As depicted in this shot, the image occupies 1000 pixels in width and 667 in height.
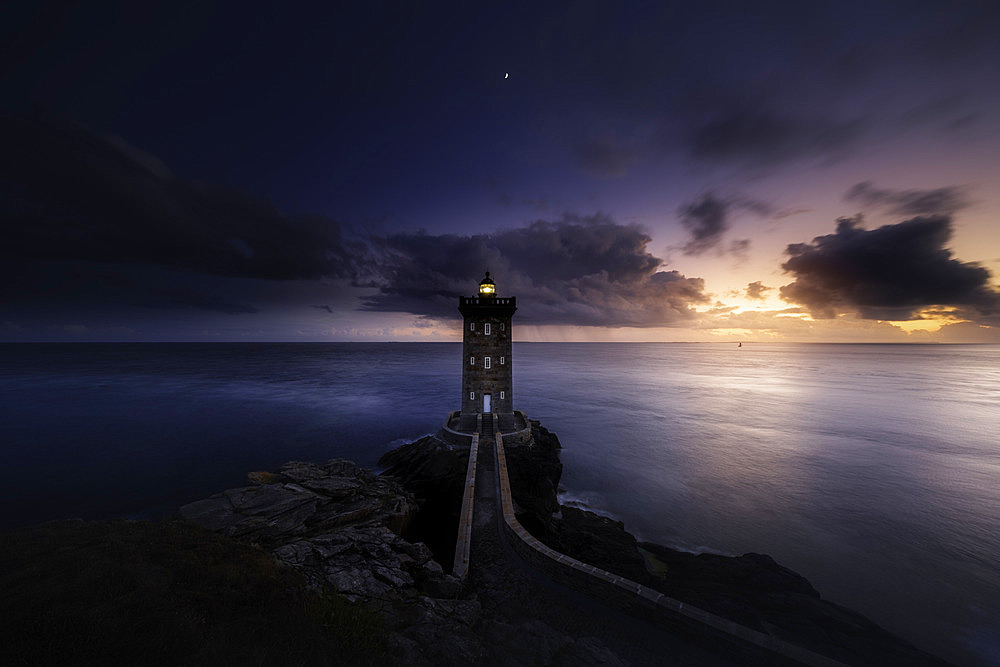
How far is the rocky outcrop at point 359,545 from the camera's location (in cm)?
836

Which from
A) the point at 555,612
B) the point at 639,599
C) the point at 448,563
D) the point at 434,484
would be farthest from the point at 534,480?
the point at 639,599

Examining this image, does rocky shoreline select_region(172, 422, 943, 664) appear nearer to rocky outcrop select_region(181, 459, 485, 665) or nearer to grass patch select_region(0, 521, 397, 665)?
rocky outcrop select_region(181, 459, 485, 665)

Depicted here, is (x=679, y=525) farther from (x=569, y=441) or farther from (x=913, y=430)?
(x=913, y=430)

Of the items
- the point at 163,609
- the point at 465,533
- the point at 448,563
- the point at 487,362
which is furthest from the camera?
the point at 487,362

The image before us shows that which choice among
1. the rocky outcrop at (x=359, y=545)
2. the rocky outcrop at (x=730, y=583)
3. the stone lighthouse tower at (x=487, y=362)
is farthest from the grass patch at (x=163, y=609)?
the stone lighthouse tower at (x=487, y=362)

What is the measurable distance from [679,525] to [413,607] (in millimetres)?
19661

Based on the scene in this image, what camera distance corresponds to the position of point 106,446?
33.2m

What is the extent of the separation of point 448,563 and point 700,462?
28184mm

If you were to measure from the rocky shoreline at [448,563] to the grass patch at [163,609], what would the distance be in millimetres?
1271

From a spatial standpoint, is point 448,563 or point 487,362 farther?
point 487,362

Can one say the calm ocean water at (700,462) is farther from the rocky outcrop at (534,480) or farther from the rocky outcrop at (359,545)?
the rocky outcrop at (359,545)

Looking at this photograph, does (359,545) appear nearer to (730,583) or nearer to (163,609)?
(163,609)

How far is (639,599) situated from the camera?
9641mm

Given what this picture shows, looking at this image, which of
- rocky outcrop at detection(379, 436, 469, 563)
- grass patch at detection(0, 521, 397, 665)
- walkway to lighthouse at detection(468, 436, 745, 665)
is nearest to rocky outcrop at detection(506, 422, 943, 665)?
rocky outcrop at detection(379, 436, 469, 563)
